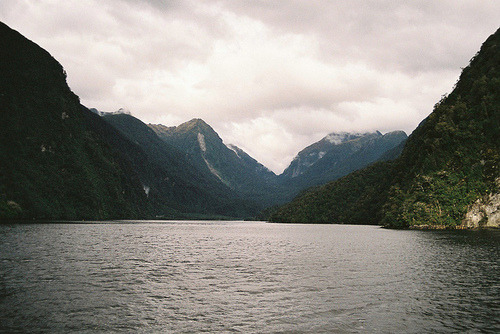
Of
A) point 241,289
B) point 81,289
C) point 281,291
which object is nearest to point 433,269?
point 281,291

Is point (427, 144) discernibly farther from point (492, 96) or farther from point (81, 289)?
point (81, 289)

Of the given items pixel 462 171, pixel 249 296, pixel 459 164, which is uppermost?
pixel 459 164

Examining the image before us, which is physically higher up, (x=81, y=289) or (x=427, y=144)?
(x=427, y=144)

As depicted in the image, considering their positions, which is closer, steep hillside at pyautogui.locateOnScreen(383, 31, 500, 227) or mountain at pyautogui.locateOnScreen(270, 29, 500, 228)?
mountain at pyautogui.locateOnScreen(270, 29, 500, 228)

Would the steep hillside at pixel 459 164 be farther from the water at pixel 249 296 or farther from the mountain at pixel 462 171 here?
the water at pixel 249 296

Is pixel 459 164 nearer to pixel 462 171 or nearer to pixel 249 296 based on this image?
pixel 462 171

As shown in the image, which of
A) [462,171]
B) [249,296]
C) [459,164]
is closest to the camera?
[249,296]

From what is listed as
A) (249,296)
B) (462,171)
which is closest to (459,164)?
(462,171)

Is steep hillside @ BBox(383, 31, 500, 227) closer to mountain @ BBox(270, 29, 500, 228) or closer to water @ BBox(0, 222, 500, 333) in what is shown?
mountain @ BBox(270, 29, 500, 228)

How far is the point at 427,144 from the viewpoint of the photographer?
200m

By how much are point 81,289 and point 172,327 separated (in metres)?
16.6

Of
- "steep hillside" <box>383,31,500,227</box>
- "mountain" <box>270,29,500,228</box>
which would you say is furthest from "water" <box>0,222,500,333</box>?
"steep hillside" <box>383,31,500,227</box>

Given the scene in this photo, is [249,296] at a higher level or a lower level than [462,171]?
lower

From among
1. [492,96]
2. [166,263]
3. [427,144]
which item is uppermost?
[492,96]
